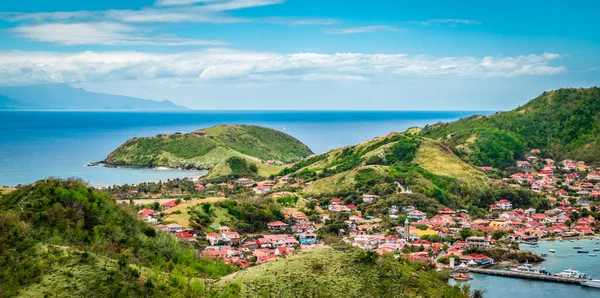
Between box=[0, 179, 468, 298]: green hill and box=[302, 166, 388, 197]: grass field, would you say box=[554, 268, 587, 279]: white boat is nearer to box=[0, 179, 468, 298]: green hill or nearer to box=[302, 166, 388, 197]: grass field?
box=[0, 179, 468, 298]: green hill

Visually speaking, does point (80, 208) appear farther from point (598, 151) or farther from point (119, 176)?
point (598, 151)

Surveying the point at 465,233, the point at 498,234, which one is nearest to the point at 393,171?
the point at 465,233

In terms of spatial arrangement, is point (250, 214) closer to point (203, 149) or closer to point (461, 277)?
point (461, 277)

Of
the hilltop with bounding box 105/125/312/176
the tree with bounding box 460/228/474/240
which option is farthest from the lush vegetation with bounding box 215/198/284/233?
the hilltop with bounding box 105/125/312/176

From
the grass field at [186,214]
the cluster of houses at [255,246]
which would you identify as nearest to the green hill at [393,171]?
the grass field at [186,214]

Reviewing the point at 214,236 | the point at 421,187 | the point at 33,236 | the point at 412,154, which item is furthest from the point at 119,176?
the point at 33,236

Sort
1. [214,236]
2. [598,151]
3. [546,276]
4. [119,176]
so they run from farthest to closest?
1. [119,176]
2. [598,151]
3. [214,236]
4. [546,276]
